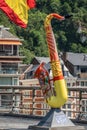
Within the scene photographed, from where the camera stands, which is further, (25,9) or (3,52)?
(3,52)

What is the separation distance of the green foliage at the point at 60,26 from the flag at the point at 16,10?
98.5 m

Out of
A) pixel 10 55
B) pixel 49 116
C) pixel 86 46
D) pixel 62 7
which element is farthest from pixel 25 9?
pixel 62 7

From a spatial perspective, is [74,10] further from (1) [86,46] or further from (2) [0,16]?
(2) [0,16]

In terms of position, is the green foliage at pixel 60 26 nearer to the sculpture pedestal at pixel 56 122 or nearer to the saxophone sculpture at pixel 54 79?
the saxophone sculpture at pixel 54 79

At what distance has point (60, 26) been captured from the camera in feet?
457

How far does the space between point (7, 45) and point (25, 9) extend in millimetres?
52590

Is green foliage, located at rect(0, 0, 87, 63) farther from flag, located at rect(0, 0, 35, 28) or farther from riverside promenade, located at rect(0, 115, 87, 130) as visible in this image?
flag, located at rect(0, 0, 35, 28)

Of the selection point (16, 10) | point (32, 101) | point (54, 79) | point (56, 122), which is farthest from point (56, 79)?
point (32, 101)

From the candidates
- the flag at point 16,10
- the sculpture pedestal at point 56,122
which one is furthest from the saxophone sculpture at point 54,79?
the flag at point 16,10

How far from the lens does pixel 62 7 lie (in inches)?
5428

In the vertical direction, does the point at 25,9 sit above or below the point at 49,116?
above

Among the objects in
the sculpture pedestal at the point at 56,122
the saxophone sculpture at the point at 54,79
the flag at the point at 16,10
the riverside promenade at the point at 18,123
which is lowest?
the riverside promenade at the point at 18,123

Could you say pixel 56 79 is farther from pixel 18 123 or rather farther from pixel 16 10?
pixel 18 123

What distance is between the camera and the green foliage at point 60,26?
4567 inches
